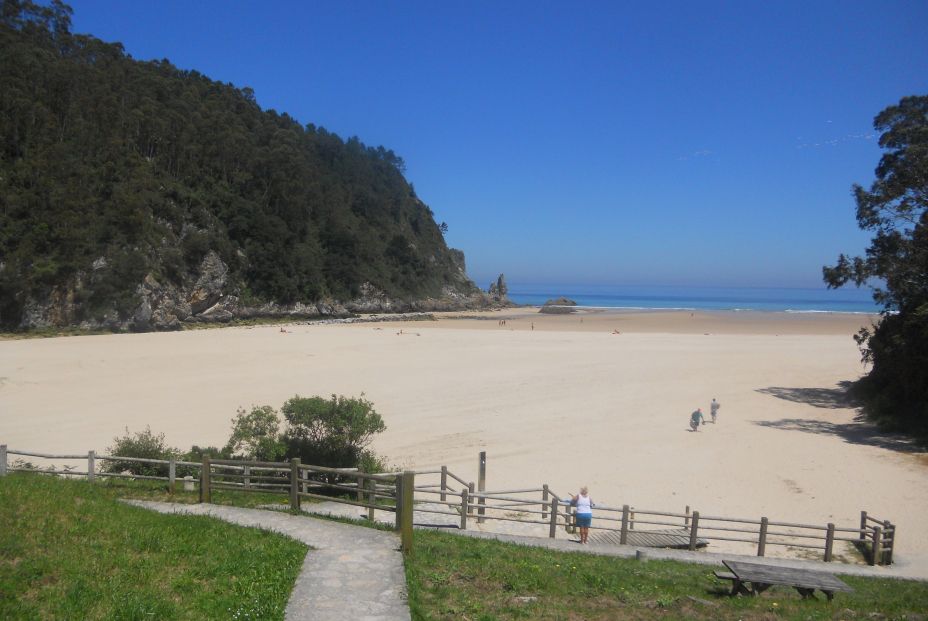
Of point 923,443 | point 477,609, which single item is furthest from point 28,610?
point 923,443

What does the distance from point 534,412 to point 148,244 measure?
5023 cm

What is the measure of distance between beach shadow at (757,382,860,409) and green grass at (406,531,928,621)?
1887 cm

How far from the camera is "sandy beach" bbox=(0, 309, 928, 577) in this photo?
15555 mm

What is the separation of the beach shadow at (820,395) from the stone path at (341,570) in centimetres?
2343

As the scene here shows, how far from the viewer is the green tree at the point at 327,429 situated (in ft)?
47.5

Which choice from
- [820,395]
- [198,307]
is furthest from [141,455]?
[198,307]

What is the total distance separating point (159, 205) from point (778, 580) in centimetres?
6885

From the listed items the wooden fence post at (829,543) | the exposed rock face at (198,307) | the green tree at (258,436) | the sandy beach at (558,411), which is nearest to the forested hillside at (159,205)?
the exposed rock face at (198,307)

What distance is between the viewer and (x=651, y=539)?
11688 millimetres

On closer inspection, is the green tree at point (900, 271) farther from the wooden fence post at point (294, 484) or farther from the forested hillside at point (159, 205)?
the forested hillside at point (159, 205)

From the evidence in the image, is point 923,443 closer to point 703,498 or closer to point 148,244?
point 703,498

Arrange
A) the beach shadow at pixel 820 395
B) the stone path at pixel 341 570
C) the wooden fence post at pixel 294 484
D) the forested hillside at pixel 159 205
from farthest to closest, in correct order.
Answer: the forested hillside at pixel 159 205 → the beach shadow at pixel 820 395 → the wooden fence post at pixel 294 484 → the stone path at pixel 341 570

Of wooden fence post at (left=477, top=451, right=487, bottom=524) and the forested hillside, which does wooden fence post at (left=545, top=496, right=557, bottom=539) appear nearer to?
wooden fence post at (left=477, top=451, right=487, bottom=524)

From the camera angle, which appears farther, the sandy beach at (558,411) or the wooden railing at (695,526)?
the sandy beach at (558,411)
